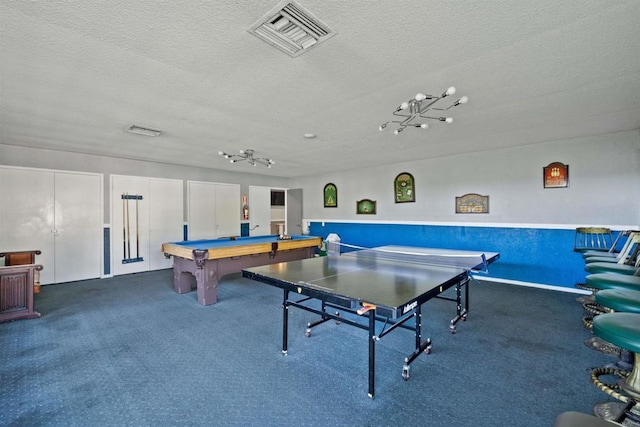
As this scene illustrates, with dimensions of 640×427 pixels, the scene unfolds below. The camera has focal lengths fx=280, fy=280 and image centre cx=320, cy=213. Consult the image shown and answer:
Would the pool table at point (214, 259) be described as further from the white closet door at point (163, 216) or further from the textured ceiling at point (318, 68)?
the white closet door at point (163, 216)

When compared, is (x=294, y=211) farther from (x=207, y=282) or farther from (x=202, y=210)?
(x=207, y=282)

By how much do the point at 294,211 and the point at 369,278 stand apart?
7588 millimetres

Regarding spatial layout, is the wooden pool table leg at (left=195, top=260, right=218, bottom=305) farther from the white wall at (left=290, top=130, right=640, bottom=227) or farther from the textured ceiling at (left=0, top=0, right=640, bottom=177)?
the white wall at (left=290, top=130, right=640, bottom=227)

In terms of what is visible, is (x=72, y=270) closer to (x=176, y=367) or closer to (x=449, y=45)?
(x=176, y=367)

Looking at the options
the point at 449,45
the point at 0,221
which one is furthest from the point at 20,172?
the point at 449,45

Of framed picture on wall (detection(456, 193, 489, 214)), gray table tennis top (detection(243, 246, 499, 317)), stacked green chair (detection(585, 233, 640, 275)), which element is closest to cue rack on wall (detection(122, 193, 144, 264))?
gray table tennis top (detection(243, 246, 499, 317))

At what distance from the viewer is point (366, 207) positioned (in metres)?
7.84

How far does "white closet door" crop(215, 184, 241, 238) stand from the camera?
7.97 metres

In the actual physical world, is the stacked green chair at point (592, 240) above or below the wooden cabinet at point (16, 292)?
above

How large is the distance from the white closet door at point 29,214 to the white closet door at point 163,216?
1733 mm

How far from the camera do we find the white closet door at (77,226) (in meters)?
5.54

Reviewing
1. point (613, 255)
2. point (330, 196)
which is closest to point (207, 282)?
point (330, 196)

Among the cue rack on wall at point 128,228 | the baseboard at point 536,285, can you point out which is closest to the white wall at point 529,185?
the baseboard at point 536,285

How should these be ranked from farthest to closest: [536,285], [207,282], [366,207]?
[366,207]
[536,285]
[207,282]
